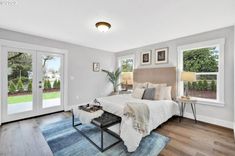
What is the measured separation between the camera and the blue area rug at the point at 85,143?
1.83 m

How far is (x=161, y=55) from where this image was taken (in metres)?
3.93

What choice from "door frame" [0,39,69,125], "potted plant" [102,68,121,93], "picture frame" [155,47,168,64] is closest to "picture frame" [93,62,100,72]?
"potted plant" [102,68,121,93]

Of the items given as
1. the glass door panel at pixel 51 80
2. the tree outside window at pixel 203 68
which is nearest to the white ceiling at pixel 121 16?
the tree outside window at pixel 203 68

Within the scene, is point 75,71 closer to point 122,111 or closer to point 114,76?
point 114,76

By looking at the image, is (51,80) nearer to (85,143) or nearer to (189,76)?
(85,143)

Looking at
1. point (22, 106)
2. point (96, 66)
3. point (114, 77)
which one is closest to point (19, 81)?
point (22, 106)

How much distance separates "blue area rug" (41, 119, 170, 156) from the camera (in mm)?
1828

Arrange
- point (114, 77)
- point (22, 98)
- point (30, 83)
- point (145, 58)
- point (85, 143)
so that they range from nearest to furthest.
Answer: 1. point (85, 143)
2. point (22, 98)
3. point (30, 83)
4. point (145, 58)
5. point (114, 77)

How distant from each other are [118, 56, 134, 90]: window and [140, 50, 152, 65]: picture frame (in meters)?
0.62

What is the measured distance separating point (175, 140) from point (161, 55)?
267cm

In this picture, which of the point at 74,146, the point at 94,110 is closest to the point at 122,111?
the point at 94,110

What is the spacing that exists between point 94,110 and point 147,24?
7.49ft

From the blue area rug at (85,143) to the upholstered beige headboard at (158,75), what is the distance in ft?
5.97

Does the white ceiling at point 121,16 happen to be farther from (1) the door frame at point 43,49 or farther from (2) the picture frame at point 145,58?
(2) the picture frame at point 145,58
